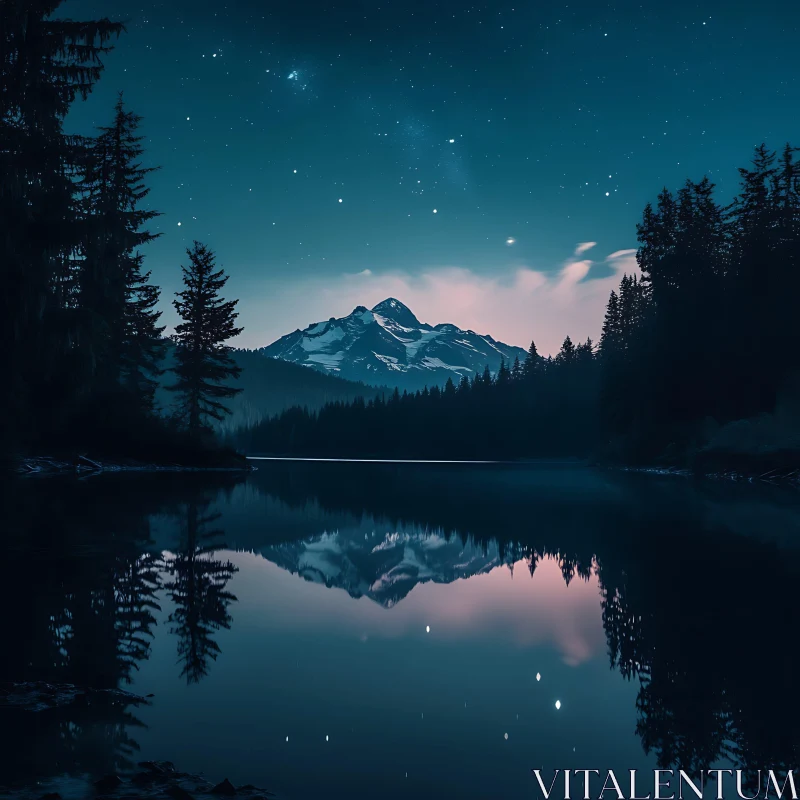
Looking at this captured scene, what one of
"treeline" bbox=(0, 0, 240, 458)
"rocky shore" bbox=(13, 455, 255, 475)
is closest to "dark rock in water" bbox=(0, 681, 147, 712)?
"treeline" bbox=(0, 0, 240, 458)

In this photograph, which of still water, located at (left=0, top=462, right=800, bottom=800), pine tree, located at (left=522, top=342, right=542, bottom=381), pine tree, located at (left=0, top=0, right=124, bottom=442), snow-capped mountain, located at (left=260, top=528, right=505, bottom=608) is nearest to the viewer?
still water, located at (left=0, top=462, right=800, bottom=800)

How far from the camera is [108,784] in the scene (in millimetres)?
3664

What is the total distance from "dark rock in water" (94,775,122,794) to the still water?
240 mm

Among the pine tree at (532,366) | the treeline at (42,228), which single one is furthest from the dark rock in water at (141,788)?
the pine tree at (532,366)

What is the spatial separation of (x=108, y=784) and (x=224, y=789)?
2.25 feet

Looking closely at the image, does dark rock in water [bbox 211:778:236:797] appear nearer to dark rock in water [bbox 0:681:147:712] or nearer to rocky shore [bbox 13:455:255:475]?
dark rock in water [bbox 0:681:147:712]

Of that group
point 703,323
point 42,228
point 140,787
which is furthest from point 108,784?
point 703,323

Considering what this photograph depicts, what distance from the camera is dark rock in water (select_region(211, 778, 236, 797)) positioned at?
3648mm

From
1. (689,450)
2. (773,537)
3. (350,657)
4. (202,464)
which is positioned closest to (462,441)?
(689,450)

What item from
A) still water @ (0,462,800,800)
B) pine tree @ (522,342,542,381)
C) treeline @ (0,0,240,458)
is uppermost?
pine tree @ (522,342,542,381)

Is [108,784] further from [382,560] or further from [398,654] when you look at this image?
[382,560]

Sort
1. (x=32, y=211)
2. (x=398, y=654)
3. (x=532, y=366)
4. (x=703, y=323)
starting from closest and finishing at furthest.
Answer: (x=398, y=654)
(x=32, y=211)
(x=703, y=323)
(x=532, y=366)

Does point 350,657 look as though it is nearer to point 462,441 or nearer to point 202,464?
point 202,464

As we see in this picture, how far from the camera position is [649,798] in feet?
13.0
